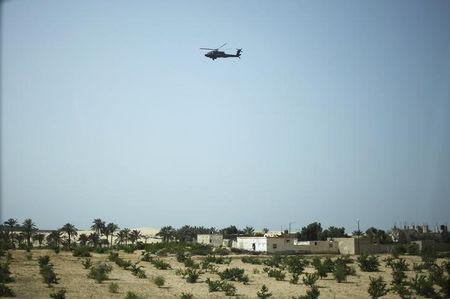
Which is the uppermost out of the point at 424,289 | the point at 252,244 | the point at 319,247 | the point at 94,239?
the point at 424,289

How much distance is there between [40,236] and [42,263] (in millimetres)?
51970

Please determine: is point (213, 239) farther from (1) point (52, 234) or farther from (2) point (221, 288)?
(2) point (221, 288)

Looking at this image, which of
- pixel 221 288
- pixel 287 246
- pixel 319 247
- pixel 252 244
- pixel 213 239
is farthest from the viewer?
pixel 213 239

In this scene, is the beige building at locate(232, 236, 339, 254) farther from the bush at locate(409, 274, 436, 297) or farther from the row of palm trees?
the bush at locate(409, 274, 436, 297)

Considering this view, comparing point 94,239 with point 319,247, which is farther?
point 94,239

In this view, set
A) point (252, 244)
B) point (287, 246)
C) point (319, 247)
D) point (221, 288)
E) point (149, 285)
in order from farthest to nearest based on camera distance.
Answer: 1. point (252, 244)
2. point (319, 247)
3. point (287, 246)
4. point (149, 285)
5. point (221, 288)

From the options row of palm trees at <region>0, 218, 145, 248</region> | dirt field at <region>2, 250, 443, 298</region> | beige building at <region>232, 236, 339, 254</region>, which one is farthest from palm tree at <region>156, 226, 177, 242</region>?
dirt field at <region>2, 250, 443, 298</region>

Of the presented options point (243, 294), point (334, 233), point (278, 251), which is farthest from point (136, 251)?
point (334, 233)

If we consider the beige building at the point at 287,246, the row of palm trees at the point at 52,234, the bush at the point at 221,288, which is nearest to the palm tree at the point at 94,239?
the row of palm trees at the point at 52,234

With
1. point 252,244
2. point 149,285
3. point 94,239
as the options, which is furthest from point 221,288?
point 94,239

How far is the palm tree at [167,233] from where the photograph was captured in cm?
11575

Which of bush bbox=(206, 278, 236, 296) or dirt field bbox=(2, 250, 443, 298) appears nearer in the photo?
dirt field bbox=(2, 250, 443, 298)

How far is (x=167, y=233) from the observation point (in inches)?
4604

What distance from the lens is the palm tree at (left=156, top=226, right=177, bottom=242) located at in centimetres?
11575
